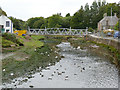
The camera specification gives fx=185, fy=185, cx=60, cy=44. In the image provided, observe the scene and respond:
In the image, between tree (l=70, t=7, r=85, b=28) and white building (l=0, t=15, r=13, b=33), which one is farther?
tree (l=70, t=7, r=85, b=28)

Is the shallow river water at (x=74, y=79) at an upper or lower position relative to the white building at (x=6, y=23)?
lower

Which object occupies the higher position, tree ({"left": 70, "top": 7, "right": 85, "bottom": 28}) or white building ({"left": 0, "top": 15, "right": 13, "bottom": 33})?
tree ({"left": 70, "top": 7, "right": 85, "bottom": 28})

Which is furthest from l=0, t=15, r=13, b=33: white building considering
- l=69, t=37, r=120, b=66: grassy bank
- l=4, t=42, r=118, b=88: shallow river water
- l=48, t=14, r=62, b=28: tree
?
l=48, t=14, r=62, b=28: tree

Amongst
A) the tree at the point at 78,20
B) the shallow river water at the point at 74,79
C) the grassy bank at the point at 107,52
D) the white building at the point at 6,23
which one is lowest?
the shallow river water at the point at 74,79

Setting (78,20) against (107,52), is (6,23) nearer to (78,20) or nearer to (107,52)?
(107,52)

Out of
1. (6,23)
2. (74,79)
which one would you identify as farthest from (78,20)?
(74,79)

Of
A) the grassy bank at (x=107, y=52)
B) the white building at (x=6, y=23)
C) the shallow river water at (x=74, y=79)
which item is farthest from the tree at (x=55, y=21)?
the shallow river water at (x=74, y=79)

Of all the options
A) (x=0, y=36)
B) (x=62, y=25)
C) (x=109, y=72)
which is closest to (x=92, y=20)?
(x=62, y=25)

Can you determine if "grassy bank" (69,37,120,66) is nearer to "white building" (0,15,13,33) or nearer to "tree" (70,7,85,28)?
"white building" (0,15,13,33)

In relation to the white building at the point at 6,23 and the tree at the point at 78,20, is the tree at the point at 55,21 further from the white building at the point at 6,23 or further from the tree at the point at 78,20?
the white building at the point at 6,23

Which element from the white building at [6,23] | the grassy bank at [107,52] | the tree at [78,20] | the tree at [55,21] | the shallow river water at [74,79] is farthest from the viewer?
the tree at [55,21]

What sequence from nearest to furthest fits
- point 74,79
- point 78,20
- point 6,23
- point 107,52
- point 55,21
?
1. point 74,79
2. point 107,52
3. point 6,23
4. point 78,20
5. point 55,21

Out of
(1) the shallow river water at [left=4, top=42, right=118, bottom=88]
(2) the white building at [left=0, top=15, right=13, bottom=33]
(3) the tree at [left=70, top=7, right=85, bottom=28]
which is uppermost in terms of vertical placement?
(3) the tree at [left=70, top=7, right=85, bottom=28]

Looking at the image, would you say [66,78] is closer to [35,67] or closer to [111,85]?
[111,85]
